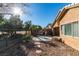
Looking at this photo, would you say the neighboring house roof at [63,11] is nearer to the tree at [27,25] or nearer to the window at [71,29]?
the window at [71,29]

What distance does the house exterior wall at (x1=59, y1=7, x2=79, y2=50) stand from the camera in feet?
31.2

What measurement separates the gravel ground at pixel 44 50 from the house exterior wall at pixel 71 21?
0.25 metres

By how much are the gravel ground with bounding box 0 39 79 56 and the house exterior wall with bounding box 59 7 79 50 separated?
0.81ft

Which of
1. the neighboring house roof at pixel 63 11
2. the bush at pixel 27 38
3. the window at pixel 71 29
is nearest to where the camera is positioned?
the bush at pixel 27 38

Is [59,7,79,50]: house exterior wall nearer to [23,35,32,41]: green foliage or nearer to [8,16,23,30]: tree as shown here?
[23,35,32,41]: green foliage

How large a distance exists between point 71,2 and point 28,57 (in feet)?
7.78

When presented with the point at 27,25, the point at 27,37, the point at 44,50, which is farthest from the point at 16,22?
the point at 44,50

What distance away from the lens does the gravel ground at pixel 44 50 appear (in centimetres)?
922

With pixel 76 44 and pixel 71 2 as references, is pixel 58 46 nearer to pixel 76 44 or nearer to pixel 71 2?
pixel 76 44

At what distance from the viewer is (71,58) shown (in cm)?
897

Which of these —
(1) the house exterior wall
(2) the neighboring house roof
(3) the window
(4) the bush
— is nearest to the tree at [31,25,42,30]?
(4) the bush

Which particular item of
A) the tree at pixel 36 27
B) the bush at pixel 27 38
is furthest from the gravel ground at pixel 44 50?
the tree at pixel 36 27

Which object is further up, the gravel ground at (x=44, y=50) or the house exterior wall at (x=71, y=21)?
the house exterior wall at (x=71, y=21)

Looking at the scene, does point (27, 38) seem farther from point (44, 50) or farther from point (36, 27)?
point (44, 50)
